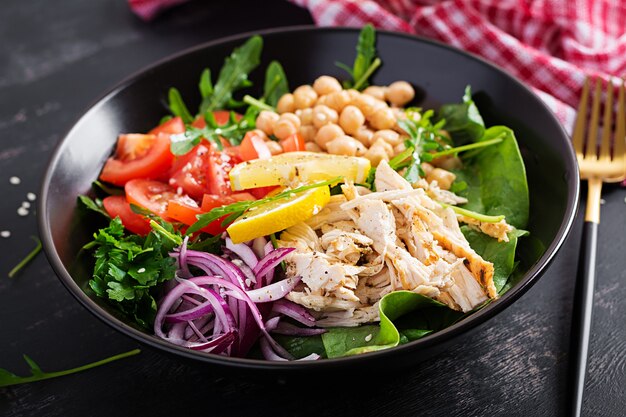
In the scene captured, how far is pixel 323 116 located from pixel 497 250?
0.96 meters

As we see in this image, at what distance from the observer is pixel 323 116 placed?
10.1ft

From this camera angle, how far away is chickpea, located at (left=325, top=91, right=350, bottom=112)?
313 cm

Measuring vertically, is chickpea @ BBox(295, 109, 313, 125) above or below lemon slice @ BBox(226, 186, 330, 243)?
above

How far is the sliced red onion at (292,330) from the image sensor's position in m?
2.40

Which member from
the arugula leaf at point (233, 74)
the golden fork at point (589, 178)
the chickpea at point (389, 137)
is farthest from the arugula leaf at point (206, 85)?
the golden fork at point (589, 178)

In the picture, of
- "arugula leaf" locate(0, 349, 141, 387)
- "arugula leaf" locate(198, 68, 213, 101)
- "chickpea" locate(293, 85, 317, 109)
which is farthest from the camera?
"arugula leaf" locate(198, 68, 213, 101)

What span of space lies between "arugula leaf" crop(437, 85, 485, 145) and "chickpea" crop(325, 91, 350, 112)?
0.44 meters

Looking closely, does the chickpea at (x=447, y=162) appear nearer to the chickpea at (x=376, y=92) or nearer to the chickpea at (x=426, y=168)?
the chickpea at (x=426, y=168)

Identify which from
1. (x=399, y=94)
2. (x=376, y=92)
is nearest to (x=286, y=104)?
(x=376, y=92)

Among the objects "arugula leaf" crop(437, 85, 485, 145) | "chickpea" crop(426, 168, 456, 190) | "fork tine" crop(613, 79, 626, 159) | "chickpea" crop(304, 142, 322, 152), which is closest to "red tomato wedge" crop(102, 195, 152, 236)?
"chickpea" crop(304, 142, 322, 152)

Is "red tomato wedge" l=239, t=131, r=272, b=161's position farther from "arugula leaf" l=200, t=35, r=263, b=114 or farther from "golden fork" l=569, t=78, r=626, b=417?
"golden fork" l=569, t=78, r=626, b=417

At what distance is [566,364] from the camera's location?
8.25ft

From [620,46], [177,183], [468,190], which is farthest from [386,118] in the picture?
[620,46]

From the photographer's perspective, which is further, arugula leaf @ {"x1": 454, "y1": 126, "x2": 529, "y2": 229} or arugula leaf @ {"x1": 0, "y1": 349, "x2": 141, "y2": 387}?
arugula leaf @ {"x1": 454, "y1": 126, "x2": 529, "y2": 229}
